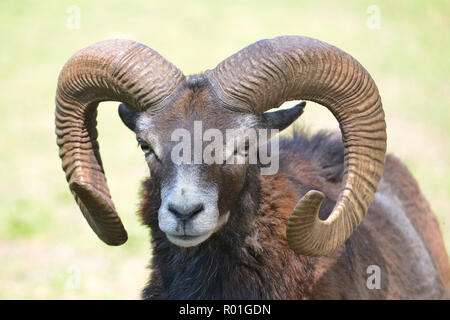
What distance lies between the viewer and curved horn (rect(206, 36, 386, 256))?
19.5ft

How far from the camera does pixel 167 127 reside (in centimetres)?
600

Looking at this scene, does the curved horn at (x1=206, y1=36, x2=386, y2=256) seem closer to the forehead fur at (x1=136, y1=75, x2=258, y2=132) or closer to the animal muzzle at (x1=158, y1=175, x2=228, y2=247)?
the forehead fur at (x1=136, y1=75, x2=258, y2=132)

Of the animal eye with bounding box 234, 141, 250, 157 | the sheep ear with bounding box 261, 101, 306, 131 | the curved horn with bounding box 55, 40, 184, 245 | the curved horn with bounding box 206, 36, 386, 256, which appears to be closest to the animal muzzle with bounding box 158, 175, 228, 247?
the animal eye with bounding box 234, 141, 250, 157

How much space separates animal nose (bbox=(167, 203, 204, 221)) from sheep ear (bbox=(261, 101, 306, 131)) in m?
1.31

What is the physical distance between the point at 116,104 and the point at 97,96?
18.2m

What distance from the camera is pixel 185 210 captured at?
5.50 m

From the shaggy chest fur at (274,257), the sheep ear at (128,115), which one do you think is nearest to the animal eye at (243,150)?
the shaggy chest fur at (274,257)

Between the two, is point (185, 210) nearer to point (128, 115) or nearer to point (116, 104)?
point (128, 115)

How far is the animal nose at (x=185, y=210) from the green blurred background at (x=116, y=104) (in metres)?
3.37

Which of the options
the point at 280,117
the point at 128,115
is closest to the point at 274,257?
the point at 280,117

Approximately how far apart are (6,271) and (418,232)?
7.50 metres

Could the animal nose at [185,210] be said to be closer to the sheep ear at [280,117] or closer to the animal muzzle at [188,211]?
the animal muzzle at [188,211]

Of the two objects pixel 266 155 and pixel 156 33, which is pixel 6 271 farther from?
pixel 156 33
